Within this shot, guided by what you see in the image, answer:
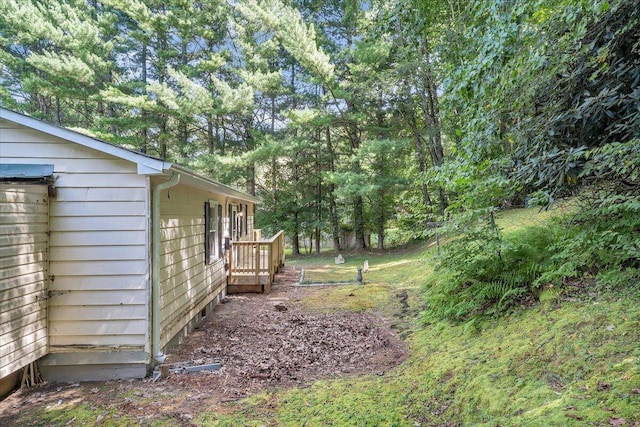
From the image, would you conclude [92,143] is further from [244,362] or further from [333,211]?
[333,211]

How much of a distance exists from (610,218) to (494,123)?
5.32ft

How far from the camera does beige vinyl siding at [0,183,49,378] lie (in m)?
3.71

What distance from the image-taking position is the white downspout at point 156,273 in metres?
4.61

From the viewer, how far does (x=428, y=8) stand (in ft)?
16.0

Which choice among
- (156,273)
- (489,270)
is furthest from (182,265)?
(489,270)

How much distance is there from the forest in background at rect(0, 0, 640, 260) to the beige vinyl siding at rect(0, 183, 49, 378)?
4.97 meters

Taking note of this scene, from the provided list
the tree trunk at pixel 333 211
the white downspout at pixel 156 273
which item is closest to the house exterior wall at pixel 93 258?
the white downspout at pixel 156 273

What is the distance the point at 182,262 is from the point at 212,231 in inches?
89.3

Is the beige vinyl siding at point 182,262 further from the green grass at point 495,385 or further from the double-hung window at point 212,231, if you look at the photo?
the green grass at point 495,385

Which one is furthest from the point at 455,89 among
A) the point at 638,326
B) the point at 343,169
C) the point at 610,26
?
the point at 343,169

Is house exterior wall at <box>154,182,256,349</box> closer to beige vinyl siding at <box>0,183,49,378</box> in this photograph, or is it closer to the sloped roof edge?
the sloped roof edge

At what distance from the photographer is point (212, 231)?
320 inches

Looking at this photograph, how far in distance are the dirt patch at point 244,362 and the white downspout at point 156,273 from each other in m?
0.41

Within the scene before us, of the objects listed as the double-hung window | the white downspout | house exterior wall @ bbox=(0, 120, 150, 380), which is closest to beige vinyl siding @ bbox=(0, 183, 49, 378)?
house exterior wall @ bbox=(0, 120, 150, 380)
